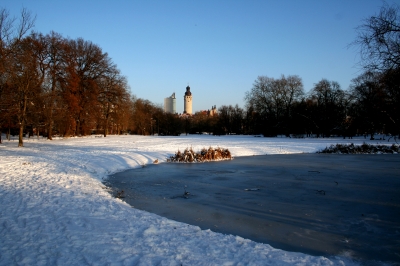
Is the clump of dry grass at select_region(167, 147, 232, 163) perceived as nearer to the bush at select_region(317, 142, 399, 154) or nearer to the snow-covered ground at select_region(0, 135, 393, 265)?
the snow-covered ground at select_region(0, 135, 393, 265)

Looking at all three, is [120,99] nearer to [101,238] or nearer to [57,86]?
[57,86]

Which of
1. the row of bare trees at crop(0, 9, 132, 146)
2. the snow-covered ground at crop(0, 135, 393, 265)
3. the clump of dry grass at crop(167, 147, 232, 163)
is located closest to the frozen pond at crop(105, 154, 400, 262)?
the snow-covered ground at crop(0, 135, 393, 265)

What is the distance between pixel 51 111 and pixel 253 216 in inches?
1225

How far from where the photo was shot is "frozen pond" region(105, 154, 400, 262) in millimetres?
6090

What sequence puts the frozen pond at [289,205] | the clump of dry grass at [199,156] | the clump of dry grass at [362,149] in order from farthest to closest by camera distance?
the clump of dry grass at [362,149] < the clump of dry grass at [199,156] < the frozen pond at [289,205]

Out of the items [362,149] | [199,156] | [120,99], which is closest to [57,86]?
[120,99]

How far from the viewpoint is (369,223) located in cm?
734

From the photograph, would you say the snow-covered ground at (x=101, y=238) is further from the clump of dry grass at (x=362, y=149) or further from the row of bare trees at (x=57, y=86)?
the clump of dry grass at (x=362, y=149)

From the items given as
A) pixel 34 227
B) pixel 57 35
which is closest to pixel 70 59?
pixel 57 35

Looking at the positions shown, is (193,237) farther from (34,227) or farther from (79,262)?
(34,227)

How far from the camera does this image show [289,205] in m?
A: 8.97

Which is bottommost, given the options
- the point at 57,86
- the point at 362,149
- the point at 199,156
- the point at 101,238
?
the point at 101,238

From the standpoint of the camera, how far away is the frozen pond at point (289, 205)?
6090 millimetres

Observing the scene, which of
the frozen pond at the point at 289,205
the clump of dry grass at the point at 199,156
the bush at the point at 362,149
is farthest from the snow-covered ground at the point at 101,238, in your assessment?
the bush at the point at 362,149
